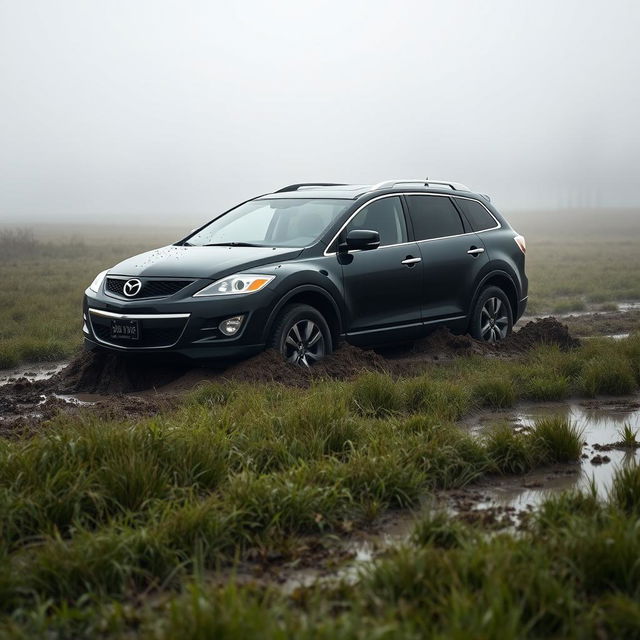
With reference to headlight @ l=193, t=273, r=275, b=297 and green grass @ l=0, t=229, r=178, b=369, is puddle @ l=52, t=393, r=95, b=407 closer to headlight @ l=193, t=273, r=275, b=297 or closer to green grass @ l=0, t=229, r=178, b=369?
headlight @ l=193, t=273, r=275, b=297

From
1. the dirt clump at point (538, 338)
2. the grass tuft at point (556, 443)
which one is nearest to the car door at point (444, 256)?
the dirt clump at point (538, 338)

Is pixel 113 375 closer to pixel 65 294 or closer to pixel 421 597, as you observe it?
pixel 421 597

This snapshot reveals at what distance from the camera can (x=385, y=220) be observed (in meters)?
9.94

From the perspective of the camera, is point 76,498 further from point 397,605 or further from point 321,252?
point 321,252

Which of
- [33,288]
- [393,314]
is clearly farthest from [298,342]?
[33,288]

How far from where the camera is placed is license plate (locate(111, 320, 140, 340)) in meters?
8.50

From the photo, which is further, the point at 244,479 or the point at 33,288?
the point at 33,288

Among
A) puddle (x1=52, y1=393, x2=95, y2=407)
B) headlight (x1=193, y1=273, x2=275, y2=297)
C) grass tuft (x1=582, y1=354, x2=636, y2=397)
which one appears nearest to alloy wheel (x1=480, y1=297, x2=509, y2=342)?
grass tuft (x1=582, y1=354, x2=636, y2=397)

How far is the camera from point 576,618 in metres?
3.48

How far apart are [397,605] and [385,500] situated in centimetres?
148

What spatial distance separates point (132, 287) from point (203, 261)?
2.15ft

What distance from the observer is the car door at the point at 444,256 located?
33.1ft

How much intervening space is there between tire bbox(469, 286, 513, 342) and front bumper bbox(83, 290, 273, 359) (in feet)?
9.70

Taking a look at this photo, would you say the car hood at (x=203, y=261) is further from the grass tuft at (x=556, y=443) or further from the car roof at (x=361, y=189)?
the grass tuft at (x=556, y=443)
